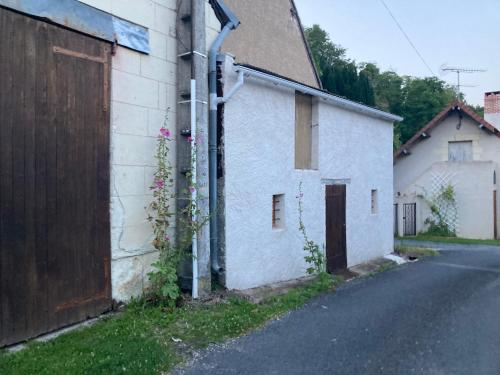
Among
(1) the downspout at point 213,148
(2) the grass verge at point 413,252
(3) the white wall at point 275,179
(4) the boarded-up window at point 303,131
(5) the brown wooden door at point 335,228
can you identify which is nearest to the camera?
(1) the downspout at point 213,148

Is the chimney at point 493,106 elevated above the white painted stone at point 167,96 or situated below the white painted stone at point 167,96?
above

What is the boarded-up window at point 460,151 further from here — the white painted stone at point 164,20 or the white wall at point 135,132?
the white wall at point 135,132

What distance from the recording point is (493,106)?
21.2 m

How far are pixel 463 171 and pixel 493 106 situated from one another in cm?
512

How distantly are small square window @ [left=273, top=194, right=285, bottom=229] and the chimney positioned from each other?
57.7 feet

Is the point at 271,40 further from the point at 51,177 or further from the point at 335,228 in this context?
the point at 51,177

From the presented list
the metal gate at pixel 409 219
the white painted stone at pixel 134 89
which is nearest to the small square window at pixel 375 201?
the white painted stone at pixel 134 89

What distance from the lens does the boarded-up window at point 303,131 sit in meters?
8.52

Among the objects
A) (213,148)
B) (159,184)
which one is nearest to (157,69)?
(213,148)

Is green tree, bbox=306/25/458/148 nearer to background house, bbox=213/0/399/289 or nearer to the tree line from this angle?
the tree line

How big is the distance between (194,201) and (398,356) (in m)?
3.06

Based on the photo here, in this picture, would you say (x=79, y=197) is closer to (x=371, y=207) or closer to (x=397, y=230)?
(x=371, y=207)

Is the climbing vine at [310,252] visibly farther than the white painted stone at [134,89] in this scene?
Yes

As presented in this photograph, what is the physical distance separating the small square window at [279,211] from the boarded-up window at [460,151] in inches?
569
